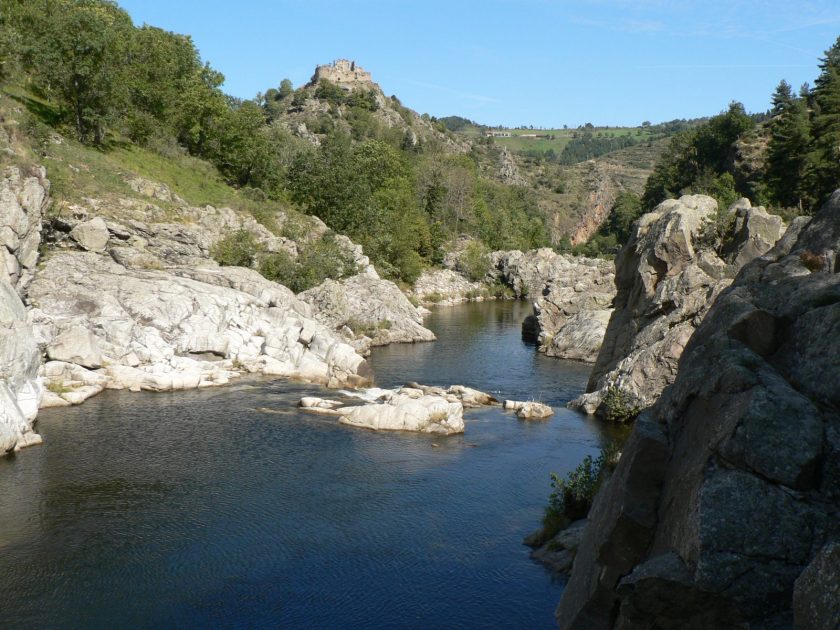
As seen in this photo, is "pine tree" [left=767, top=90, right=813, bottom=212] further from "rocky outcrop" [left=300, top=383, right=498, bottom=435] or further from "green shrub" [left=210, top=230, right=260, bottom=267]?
"green shrub" [left=210, top=230, right=260, bottom=267]

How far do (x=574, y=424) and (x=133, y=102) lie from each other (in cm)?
5732

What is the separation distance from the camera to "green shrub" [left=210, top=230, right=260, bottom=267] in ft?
186

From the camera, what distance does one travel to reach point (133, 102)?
70.8 meters

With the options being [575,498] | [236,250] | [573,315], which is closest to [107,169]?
[236,250]

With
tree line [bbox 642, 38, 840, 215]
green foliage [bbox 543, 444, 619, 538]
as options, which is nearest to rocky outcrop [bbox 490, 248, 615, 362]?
tree line [bbox 642, 38, 840, 215]

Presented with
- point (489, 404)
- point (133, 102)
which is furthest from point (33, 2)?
point (489, 404)

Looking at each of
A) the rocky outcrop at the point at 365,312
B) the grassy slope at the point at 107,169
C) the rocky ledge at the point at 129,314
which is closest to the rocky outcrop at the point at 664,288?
the rocky ledge at the point at 129,314

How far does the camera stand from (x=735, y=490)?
9523mm

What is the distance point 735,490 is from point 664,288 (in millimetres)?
29965

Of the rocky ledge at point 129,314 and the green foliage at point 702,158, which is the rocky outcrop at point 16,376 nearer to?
the rocky ledge at point 129,314

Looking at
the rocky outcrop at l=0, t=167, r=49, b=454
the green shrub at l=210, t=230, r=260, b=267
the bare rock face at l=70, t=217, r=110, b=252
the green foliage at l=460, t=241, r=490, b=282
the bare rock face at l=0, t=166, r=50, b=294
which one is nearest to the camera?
the rocky outcrop at l=0, t=167, r=49, b=454

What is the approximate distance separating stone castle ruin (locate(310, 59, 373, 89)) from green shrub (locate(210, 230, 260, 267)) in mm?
110107

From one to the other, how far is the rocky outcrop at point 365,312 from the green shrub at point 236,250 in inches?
231

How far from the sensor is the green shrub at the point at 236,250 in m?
56.7
